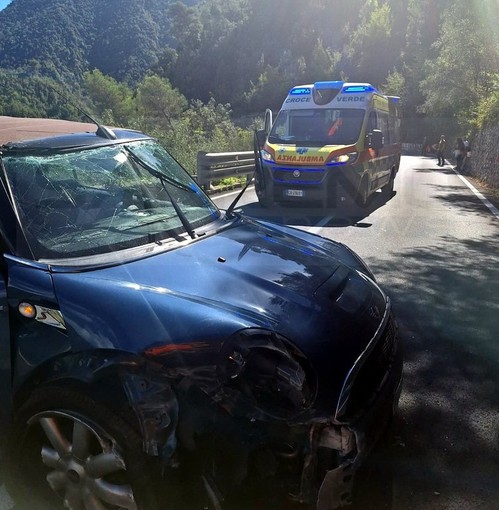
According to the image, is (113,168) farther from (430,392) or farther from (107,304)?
(430,392)

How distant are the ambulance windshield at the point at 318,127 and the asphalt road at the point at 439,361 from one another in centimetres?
225

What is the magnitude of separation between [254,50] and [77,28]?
14568 centimetres

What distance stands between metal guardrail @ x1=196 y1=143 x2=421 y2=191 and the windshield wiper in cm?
828

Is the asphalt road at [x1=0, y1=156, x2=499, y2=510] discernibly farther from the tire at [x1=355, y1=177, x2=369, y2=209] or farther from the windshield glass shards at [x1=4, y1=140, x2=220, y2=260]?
the windshield glass shards at [x1=4, y1=140, x2=220, y2=260]

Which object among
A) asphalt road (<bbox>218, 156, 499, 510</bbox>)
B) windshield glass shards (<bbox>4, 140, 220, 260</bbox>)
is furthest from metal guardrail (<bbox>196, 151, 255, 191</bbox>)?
windshield glass shards (<bbox>4, 140, 220, 260</bbox>)

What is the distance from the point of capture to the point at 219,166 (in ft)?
46.1

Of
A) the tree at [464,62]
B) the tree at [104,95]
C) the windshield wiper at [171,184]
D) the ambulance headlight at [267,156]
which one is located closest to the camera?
the windshield wiper at [171,184]

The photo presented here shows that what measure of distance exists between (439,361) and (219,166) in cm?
1072

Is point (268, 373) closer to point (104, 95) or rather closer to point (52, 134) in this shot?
point (52, 134)

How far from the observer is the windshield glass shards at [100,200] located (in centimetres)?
262

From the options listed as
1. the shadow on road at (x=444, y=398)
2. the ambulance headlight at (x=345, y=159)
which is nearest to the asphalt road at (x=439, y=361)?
the shadow on road at (x=444, y=398)

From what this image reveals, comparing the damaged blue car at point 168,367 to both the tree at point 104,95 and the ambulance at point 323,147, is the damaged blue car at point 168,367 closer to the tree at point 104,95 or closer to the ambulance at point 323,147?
the tree at point 104,95

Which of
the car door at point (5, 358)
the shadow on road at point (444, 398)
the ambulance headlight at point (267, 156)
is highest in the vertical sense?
the car door at point (5, 358)

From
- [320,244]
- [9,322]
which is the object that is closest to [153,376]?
[9,322]
